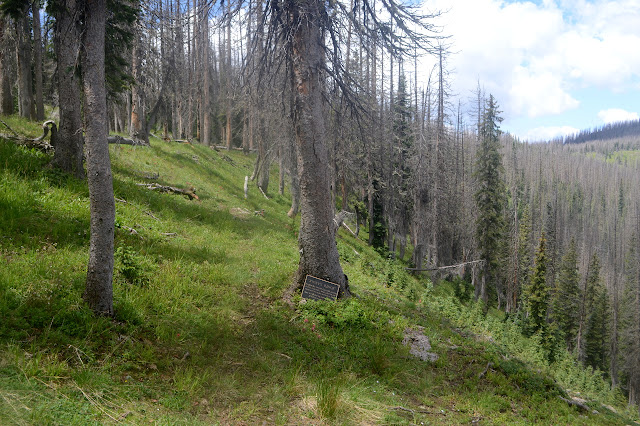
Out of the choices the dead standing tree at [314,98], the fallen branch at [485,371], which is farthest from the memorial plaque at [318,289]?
the fallen branch at [485,371]

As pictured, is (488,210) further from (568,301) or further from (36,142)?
(36,142)

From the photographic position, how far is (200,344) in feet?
16.8

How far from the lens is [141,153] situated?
→ 53.5ft

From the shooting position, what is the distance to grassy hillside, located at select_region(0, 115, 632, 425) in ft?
12.3

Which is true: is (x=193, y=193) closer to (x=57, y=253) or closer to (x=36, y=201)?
(x=36, y=201)

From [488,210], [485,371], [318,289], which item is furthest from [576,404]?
[488,210]

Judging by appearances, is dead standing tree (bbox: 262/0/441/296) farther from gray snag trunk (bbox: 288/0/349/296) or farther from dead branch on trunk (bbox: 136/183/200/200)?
dead branch on trunk (bbox: 136/183/200/200)

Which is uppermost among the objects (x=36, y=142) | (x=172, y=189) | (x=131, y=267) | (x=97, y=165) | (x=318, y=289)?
(x=36, y=142)

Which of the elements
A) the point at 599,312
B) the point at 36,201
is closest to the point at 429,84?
the point at 36,201

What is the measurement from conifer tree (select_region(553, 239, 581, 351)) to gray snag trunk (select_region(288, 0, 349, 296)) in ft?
142

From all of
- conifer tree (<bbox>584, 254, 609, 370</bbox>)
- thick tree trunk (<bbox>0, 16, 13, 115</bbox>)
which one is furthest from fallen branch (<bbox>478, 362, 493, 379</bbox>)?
conifer tree (<bbox>584, 254, 609, 370</bbox>)

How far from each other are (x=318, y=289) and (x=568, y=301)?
144ft

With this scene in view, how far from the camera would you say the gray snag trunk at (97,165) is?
463 cm

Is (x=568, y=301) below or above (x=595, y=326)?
above
